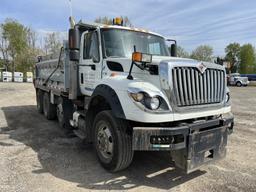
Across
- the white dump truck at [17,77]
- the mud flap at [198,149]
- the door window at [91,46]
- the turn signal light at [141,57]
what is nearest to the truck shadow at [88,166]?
the mud flap at [198,149]

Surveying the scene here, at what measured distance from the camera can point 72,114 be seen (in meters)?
6.21

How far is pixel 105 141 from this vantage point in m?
4.21

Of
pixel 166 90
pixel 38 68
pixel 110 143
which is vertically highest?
pixel 38 68

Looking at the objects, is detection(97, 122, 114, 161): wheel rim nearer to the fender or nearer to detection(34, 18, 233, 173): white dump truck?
detection(34, 18, 233, 173): white dump truck

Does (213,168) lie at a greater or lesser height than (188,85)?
lesser

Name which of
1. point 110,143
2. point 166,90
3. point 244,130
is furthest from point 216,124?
point 244,130

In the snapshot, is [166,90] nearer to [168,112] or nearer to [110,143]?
[168,112]

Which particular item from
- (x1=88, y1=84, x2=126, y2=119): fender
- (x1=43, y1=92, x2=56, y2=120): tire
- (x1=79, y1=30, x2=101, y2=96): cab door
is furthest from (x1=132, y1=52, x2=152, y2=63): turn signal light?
(x1=43, y1=92, x2=56, y2=120): tire

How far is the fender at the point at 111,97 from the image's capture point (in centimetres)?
369

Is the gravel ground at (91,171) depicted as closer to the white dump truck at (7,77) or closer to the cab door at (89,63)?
the cab door at (89,63)

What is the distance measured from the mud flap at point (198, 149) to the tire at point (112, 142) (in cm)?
73

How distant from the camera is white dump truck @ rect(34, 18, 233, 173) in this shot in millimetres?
3436

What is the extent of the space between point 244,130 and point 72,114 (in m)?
5.04

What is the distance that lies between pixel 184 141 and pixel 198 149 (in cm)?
31
